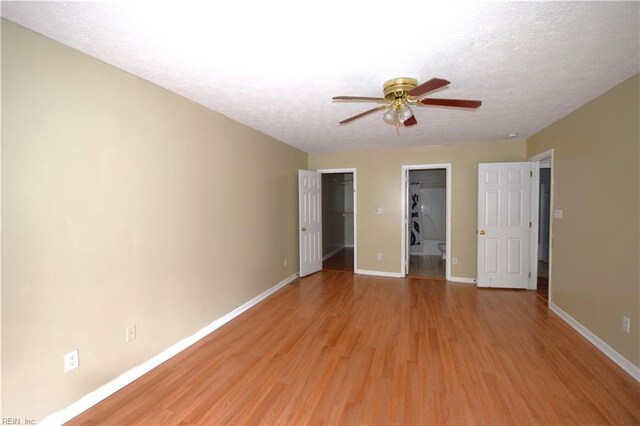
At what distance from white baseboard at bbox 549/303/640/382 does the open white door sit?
3625 mm

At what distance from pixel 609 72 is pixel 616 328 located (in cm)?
212

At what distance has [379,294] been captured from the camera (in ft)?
13.6

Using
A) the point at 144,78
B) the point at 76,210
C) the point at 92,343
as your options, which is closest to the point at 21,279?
the point at 76,210

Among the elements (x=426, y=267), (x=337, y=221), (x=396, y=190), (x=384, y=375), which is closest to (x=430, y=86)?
(x=384, y=375)

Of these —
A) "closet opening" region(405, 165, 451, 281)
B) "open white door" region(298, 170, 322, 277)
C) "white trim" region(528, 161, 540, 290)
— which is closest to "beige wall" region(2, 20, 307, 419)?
"open white door" region(298, 170, 322, 277)

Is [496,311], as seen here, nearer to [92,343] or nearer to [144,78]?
[92,343]

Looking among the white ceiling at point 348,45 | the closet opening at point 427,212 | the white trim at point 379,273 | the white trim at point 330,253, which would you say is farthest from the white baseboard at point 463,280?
the white ceiling at point 348,45

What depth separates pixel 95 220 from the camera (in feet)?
6.25

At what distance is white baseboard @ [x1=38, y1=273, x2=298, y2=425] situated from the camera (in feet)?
5.66

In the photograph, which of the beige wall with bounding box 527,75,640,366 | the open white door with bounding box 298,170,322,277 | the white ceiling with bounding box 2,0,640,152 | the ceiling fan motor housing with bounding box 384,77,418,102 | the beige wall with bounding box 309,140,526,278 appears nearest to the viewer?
the white ceiling with bounding box 2,0,640,152

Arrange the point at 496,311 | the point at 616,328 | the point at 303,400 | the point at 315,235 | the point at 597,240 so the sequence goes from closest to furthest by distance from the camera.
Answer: the point at 303,400, the point at 616,328, the point at 597,240, the point at 496,311, the point at 315,235

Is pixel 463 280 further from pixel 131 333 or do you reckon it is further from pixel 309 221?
pixel 131 333

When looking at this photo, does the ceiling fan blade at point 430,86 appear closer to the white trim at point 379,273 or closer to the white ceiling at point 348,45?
the white ceiling at point 348,45

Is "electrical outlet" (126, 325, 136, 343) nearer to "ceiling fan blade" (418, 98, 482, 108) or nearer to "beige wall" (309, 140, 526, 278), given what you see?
"ceiling fan blade" (418, 98, 482, 108)
